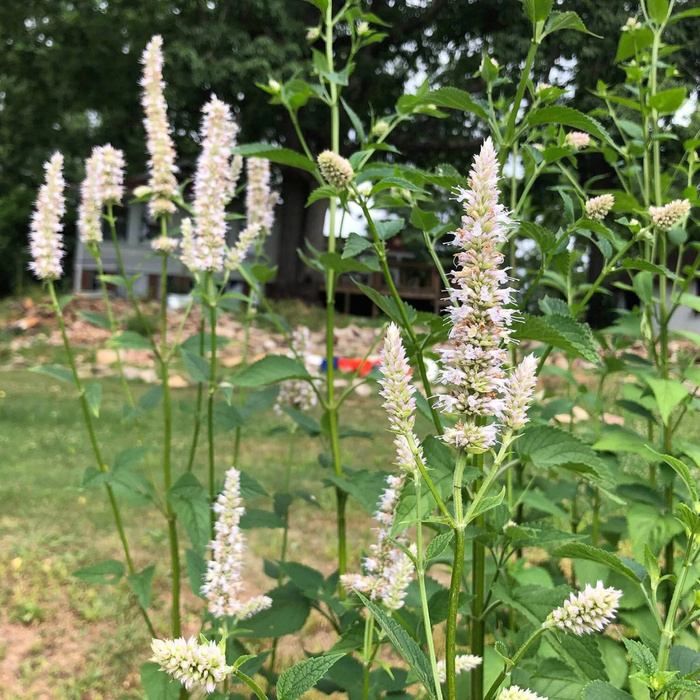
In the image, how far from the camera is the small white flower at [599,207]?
1.21 m

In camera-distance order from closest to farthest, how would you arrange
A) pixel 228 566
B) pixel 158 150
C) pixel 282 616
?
pixel 228 566 < pixel 282 616 < pixel 158 150

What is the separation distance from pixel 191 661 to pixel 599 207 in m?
1.08

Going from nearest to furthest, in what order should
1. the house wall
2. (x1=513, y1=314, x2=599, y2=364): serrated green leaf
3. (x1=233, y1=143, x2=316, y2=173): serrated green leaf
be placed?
(x1=513, y1=314, x2=599, y2=364): serrated green leaf, (x1=233, y1=143, x2=316, y2=173): serrated green leaf, the house wall

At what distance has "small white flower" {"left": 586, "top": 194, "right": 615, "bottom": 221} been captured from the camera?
121cm

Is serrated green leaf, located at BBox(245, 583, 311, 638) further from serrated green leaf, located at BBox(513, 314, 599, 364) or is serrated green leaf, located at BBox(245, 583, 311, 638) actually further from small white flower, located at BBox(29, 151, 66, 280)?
small white flower, located at BBox(29, 151, 66, 280)

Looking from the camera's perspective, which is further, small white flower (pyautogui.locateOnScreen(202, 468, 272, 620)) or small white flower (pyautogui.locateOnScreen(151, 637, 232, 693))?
small white flower (pyautogui.locateOnScreen(202, 468, 272, 620))

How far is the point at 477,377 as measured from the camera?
0.70 m

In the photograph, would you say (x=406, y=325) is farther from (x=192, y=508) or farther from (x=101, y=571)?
(x=101, y=571)

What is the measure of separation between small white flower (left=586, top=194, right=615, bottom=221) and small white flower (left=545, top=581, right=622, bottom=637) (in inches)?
30.7

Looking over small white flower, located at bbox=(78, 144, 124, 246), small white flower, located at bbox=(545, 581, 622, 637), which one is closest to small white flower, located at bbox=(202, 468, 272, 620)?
small white flower, located at bbox=(545, 581, 622, 637)

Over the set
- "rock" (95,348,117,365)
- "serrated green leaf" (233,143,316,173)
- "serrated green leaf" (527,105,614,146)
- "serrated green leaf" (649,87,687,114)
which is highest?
"serrated green leaf" (649,87,687,114)

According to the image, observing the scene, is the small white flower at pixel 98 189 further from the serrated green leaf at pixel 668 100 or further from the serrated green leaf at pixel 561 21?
the serrated green leaf at pixel 668 100

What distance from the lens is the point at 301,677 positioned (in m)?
0.77

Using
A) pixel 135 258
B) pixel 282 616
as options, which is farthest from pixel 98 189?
pixel 135 258
